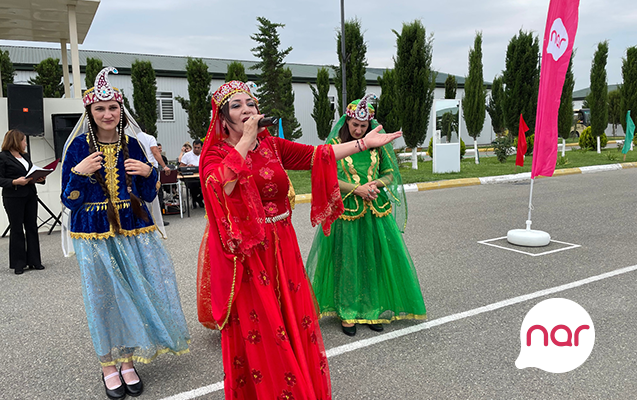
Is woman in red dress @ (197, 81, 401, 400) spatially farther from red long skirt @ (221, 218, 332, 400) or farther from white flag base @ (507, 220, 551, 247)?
white flag base @ (507, 220, 551, 247)

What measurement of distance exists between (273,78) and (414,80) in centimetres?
710

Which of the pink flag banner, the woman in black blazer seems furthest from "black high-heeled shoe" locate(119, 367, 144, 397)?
the pink flag banner

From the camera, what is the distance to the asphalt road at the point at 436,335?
2.86 meters

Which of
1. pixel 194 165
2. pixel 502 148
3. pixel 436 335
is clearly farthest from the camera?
pixel 502 148

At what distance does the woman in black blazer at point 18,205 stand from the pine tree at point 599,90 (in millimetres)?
25004

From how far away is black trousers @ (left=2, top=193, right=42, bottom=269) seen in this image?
572 cm

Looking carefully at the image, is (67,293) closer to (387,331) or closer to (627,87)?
(387,331)

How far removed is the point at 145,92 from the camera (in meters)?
20.3

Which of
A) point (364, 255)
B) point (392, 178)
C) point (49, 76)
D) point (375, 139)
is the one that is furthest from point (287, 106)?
point (375, 139)

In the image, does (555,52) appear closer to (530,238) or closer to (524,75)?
(530,238)

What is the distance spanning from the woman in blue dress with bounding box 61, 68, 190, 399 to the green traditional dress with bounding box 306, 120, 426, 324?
4.14 feet

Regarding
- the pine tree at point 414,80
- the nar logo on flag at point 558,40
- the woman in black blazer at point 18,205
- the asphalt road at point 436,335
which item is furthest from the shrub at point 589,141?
the woman in black blazer at point 18,205

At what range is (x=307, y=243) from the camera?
22.0ft

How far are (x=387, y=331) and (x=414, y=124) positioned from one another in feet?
46.3
